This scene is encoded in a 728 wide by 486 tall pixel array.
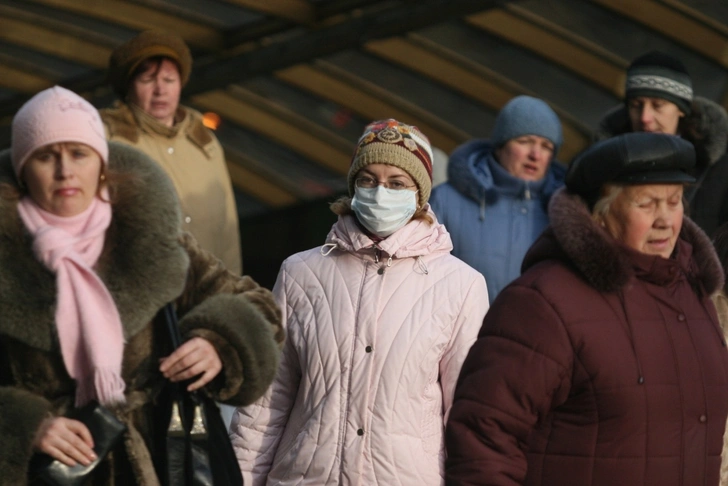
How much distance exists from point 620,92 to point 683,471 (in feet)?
28.5

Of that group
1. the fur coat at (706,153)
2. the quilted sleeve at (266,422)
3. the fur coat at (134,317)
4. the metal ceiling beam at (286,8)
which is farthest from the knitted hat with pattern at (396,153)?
the metal ceiling beam at (286,8)

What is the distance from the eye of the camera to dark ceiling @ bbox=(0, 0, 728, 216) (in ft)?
41.5

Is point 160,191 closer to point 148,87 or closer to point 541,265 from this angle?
point 541,265

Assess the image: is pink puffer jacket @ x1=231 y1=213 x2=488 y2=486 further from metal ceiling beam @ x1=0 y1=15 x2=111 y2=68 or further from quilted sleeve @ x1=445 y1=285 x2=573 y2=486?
metal ceiling beam @ x1=0 y1=15 x2=111 y2=68

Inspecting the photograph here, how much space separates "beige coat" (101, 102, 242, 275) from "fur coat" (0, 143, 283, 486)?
290 centimetres

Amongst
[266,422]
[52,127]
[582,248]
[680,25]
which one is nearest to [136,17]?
[680,25]

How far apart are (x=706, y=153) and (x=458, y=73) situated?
6.45 metres

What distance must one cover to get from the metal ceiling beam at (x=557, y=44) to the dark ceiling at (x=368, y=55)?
0.4 inches

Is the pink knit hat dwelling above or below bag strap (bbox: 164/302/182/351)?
above

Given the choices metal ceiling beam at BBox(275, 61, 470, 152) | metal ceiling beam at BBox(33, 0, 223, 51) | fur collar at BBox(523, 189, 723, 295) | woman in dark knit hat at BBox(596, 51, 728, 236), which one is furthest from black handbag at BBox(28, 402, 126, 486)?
metal ceiling beam at BBox(275, 61, 470, 152)

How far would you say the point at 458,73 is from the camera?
1417 centimetres

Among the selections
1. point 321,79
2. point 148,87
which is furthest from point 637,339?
point 321,79

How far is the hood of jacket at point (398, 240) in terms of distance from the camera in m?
5.92

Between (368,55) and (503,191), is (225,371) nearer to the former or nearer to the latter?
(503,191)
